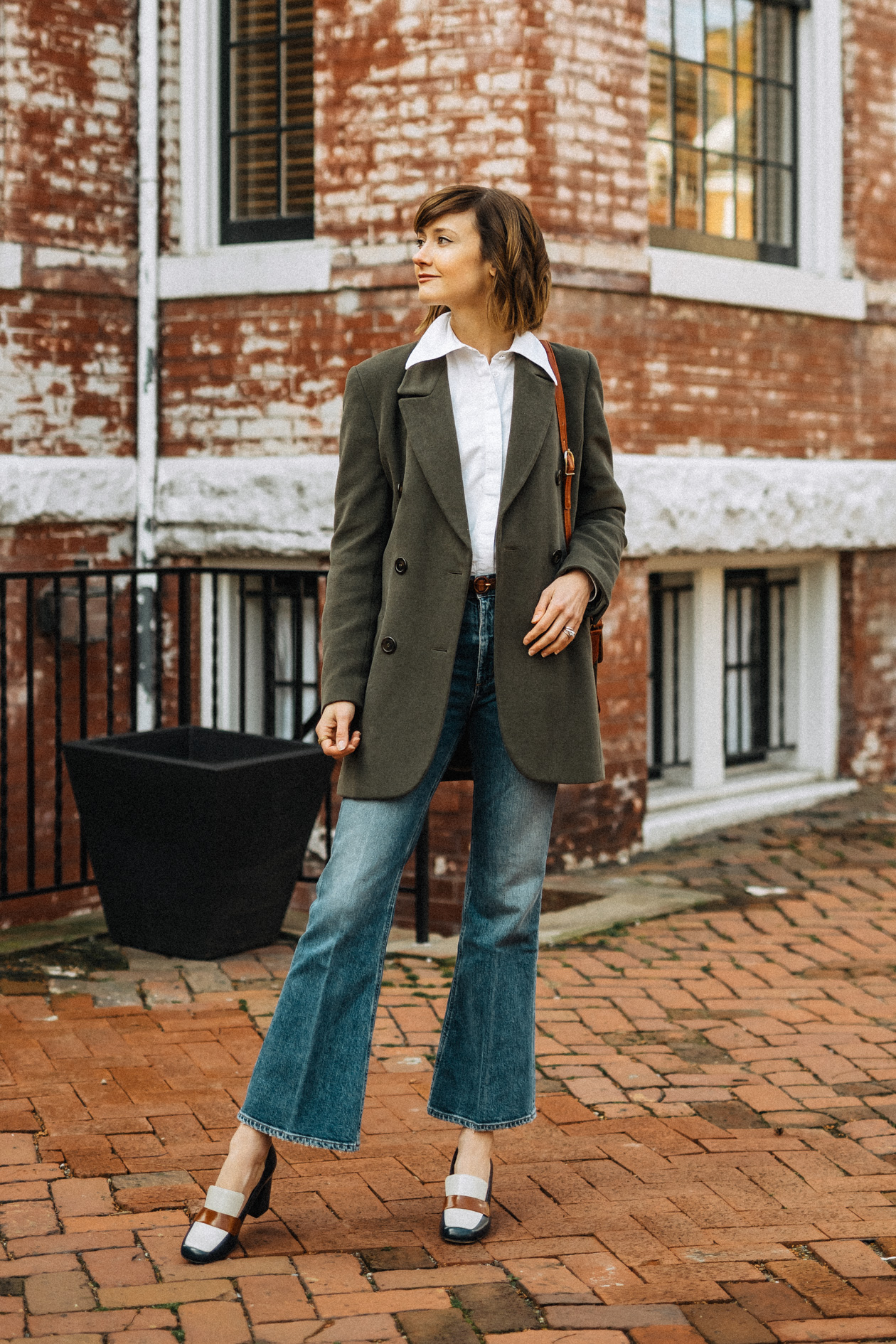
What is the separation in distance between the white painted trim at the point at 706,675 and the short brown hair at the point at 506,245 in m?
5.07

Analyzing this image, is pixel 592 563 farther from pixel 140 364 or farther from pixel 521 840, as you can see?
pixel 140 364

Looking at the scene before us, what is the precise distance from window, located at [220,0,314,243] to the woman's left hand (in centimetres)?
466

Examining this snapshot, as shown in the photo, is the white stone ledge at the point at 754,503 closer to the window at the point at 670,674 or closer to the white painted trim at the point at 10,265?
the window at the point at 670,674

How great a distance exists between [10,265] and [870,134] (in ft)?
14.8

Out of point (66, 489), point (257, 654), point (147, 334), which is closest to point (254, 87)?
point (147, 334)

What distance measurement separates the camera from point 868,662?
29.8 feet

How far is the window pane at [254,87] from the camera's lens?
7.68m

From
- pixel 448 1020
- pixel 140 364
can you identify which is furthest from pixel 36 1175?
pixel 140 364

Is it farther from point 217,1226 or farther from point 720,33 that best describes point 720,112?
point 217,1226

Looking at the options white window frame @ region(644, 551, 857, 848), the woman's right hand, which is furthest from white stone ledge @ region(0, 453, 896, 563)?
the woman's right hand

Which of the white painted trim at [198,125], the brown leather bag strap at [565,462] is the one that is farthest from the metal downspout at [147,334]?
the brown leather bag strap at [565,462]

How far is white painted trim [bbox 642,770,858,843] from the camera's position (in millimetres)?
7902

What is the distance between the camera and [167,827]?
554 cm

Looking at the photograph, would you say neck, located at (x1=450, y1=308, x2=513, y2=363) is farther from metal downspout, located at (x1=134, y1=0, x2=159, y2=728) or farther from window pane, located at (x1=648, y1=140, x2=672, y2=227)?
window pane, located at (x1=648, y1=140, x2=672, y2=227)
